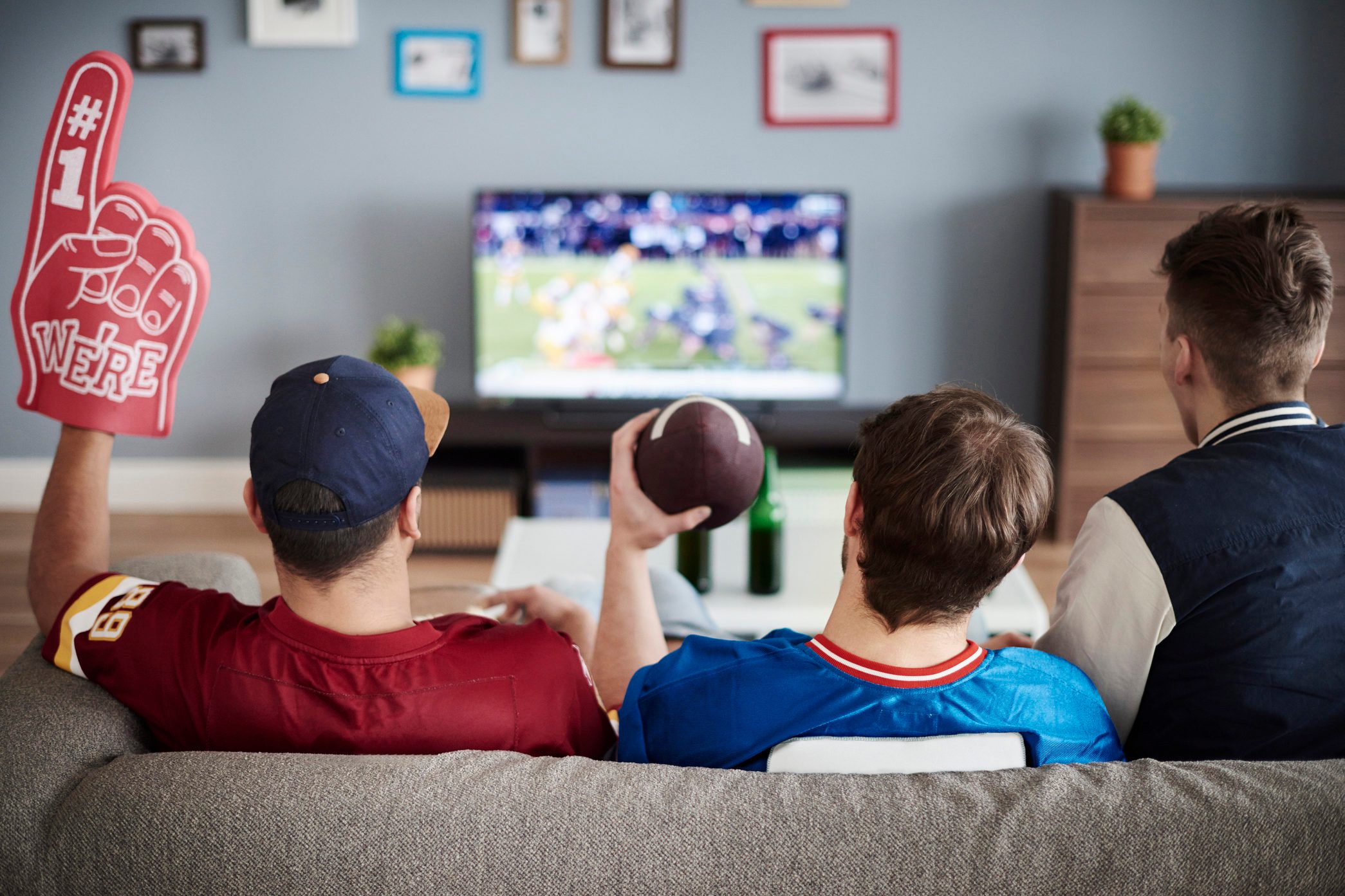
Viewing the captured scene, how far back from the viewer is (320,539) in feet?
3.80

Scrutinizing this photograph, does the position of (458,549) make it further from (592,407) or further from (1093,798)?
(1093,798)

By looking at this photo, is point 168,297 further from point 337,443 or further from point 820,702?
point 820,702

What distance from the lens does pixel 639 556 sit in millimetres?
1349

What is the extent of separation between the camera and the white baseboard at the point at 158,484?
4.49 metres

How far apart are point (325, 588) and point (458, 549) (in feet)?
9.65

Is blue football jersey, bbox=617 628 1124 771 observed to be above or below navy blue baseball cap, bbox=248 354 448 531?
below

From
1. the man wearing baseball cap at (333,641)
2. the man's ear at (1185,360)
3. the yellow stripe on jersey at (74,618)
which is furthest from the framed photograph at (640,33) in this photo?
the yellow stripe on jersey at (74,618)

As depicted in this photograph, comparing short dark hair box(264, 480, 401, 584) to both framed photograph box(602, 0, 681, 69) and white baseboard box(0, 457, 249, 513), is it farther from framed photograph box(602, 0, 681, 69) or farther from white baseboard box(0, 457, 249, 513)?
white baseboard box(0, 457, 249, 513)

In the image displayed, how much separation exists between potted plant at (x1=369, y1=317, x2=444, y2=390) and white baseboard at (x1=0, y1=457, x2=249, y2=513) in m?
0.88

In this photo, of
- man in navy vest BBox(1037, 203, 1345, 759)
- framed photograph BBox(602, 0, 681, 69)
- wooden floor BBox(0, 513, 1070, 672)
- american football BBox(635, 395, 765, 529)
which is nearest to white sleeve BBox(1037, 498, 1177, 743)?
man in navy vest BBox(1037, 203, 1345, 759)

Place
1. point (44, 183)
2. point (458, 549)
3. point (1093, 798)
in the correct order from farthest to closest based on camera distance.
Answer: point (458, 549), point (44, 183), point (1093, 798)

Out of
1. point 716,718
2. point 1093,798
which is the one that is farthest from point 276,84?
point 1093,798

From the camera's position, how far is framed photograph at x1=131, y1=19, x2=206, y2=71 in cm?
415

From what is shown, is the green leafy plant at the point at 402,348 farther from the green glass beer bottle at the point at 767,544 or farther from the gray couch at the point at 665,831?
the gray couch at the point at 665,831
